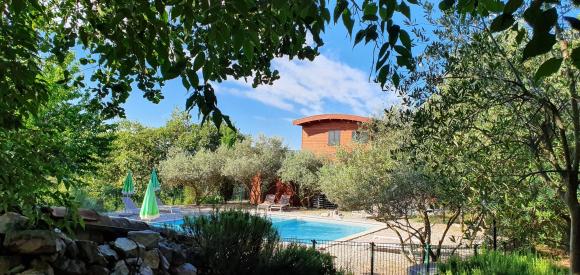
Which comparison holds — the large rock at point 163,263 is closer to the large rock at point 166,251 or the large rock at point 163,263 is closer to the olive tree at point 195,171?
the large rock at point 166,251

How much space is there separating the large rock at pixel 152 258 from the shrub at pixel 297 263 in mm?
1368

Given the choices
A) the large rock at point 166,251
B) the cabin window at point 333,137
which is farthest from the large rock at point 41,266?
the cabin window at point 333,137

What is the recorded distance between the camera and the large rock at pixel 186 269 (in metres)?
5.83

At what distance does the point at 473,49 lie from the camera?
4496mm

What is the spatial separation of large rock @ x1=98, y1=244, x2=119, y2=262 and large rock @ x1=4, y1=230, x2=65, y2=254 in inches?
29.4

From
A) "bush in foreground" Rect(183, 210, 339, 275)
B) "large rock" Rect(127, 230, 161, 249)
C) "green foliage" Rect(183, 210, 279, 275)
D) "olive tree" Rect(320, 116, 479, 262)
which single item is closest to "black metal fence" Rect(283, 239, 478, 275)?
"olive tree" Rect(320, 116, 479, 262)

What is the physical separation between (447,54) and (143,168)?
26561mm

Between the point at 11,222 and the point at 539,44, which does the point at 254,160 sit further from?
the point at 539,44

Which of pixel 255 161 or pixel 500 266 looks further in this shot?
pixel 255 161

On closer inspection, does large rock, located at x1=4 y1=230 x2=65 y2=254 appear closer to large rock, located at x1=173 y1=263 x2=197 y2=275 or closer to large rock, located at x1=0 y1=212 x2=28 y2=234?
large rock, located at x1=0 y1=212 x2=28 y2=234

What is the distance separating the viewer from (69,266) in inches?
177

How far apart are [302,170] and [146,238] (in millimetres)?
20053

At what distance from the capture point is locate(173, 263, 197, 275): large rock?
583 cm

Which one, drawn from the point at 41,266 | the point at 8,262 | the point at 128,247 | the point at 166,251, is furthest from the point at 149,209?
the point at 8,262
